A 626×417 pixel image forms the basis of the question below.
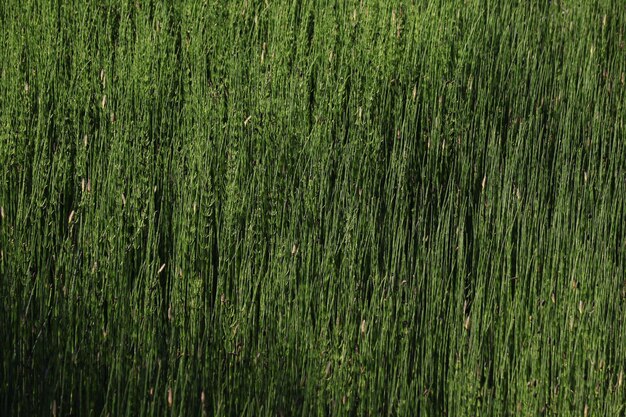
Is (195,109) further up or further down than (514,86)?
further down

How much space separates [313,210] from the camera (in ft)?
8.09

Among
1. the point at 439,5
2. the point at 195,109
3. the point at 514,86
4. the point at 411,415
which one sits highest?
the point at 439,5

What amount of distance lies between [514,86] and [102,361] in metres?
1.94

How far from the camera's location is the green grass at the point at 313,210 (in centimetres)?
204

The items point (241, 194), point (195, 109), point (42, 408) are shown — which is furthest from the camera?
point (195, 109)

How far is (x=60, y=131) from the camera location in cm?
283

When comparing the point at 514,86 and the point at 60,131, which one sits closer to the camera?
the point at 60,131

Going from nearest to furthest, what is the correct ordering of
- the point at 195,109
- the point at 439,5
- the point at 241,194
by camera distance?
the point at 241,194 → the point at 195,109 → the point at 439,5

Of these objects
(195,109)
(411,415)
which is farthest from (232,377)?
(195,109)

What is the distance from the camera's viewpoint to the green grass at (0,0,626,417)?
204 cm

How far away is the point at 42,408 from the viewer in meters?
1.87

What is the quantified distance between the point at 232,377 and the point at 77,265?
1.77ft

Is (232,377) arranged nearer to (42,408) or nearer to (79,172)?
(42,408)

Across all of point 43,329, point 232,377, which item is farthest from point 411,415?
point 43,329
